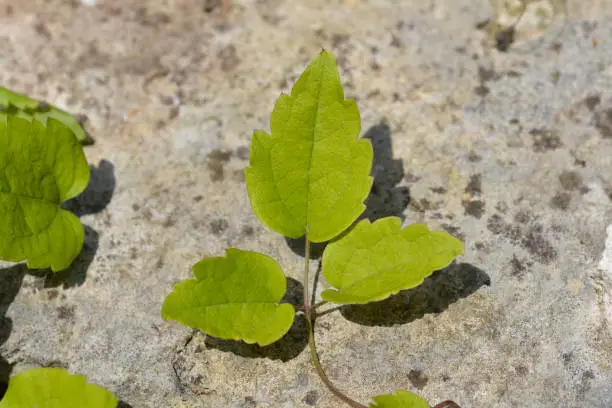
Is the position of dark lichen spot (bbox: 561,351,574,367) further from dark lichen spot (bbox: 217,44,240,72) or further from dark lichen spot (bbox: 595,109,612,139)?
dark lichen spot (bbox: 217,44,240,72)

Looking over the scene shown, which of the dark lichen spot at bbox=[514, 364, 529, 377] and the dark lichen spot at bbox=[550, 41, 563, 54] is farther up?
the dark lichen spot at bbox=[550, 41, 563, 54]

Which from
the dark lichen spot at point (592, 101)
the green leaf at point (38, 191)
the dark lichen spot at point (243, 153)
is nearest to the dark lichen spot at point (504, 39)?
the dark lichen spot at point (592, 101)

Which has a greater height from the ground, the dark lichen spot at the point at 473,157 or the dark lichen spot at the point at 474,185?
the dark lichen spot at the point at 473,157

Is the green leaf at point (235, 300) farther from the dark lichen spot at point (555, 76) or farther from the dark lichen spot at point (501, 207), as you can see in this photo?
the dark lichen spot at point (555, 76)

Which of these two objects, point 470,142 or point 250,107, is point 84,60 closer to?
point 250,107

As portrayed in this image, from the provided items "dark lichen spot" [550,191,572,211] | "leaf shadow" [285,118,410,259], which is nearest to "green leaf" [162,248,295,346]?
"leaf shadow" [285,118,410,259]

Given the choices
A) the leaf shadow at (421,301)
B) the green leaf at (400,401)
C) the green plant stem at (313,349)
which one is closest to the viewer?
the green leaf at (400,401)
